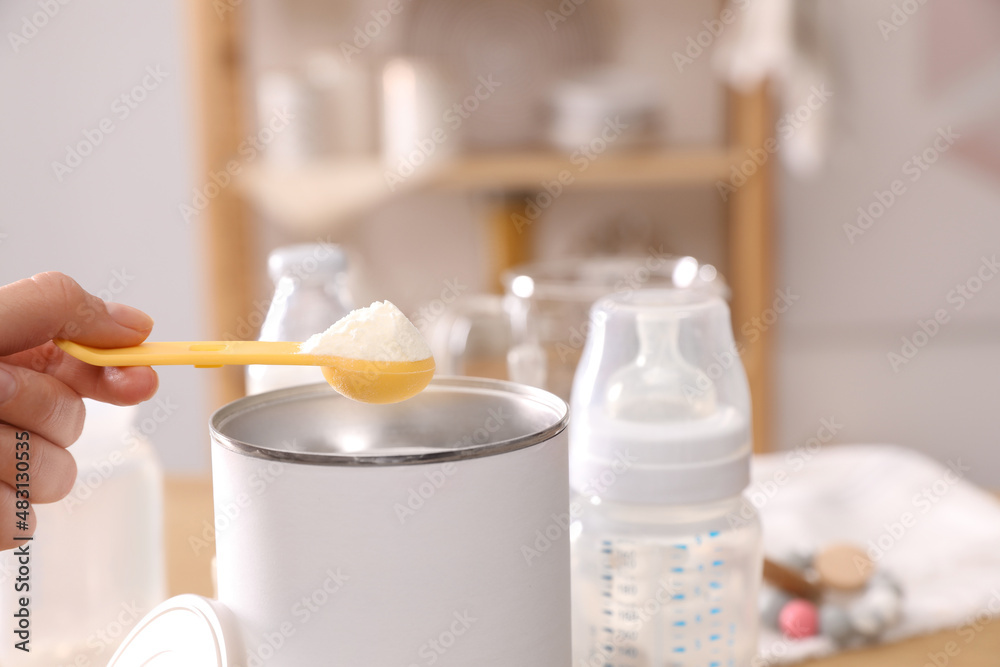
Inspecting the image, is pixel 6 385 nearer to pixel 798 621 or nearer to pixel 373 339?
pixel 373 339

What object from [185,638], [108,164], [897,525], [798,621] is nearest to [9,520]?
[185,638]

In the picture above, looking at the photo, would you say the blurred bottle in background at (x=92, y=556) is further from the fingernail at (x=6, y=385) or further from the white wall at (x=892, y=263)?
the white wall at (x=892, y=263)

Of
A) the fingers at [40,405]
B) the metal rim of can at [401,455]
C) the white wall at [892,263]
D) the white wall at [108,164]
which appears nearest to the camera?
the metal rim of can at [401,455]

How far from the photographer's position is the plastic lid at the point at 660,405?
0.47 metres

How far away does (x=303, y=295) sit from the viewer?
0.62 m

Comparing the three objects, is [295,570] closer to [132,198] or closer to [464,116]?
[464,116]

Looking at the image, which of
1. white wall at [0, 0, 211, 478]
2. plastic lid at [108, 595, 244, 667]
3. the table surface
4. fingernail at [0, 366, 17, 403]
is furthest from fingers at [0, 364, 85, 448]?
white wall at [0, 0, 211, 478]

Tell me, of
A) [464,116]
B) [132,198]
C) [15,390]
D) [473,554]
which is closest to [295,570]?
[473,554]

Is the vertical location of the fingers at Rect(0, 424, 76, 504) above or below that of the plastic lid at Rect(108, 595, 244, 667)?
above

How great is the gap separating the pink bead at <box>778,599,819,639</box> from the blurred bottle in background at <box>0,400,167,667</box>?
378 millimetres

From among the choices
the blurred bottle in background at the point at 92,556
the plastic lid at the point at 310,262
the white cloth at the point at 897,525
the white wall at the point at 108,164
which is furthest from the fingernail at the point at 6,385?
the white wall at the point at 108,164

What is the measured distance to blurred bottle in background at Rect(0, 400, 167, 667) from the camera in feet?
1.72

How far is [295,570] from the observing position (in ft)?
1.13

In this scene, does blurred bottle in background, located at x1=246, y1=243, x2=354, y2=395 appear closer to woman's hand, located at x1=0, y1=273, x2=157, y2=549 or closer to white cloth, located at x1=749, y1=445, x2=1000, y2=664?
woman's hand, located at x1=0, y1=273, x2=157, y2=549
